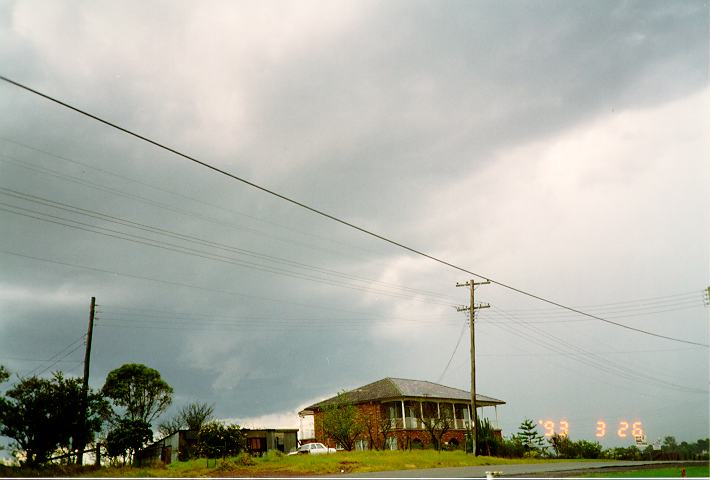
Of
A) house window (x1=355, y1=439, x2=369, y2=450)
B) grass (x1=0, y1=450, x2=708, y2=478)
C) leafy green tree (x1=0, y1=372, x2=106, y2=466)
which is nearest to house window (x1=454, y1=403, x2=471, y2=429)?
house window (x1=355, y1=439, x2=369, y2=450)

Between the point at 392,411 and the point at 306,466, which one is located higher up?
the point at 392,411

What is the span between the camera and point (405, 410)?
55.9m

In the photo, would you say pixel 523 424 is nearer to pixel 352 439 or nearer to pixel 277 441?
pixel 352 439

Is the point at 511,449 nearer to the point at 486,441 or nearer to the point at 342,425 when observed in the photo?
the point at 486,441

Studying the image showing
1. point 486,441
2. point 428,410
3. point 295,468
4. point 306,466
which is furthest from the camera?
point 428,410

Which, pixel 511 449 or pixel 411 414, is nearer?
pixel 511 449

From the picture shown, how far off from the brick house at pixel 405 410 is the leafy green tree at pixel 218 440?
61.7ft

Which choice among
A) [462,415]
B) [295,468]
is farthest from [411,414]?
[295,468]

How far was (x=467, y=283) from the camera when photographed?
140 ft

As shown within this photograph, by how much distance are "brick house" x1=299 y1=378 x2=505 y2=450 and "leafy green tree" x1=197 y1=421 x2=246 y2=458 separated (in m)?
18.8

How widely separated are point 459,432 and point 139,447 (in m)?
36.6

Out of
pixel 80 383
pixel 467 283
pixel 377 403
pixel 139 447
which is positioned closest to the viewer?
pixel 80 383

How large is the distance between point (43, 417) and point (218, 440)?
9959mm

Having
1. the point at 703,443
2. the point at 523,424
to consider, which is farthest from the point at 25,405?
the point at 703,443
